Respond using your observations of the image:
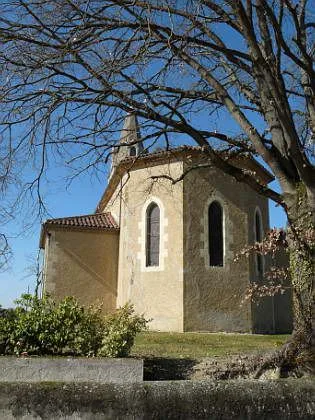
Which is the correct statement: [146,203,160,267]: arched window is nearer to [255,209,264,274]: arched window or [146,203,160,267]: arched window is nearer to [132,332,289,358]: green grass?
[255,209,264,274]: arched window

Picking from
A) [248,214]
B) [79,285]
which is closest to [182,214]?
[248,214]

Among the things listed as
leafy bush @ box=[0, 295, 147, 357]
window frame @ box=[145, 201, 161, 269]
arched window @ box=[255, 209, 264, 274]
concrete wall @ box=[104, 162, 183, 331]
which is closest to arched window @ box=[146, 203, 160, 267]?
window frame @ box=[145, 201, 161, 269]

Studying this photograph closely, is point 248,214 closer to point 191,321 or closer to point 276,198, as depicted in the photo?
point 191,321

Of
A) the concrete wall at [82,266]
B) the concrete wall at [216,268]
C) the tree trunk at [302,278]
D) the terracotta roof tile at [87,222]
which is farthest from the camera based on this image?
the terracotta roof tile at [87,222]

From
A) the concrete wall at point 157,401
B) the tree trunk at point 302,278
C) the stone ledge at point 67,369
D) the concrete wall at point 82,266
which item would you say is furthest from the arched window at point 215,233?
the concrete wall at point 157,401

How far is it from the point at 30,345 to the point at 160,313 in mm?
8670

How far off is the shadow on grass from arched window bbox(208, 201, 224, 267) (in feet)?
26.5

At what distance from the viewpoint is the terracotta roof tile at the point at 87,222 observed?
64.1 feet

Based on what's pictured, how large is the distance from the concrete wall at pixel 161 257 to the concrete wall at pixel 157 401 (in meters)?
12.5

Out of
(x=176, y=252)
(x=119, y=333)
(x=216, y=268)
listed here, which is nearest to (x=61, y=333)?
(x=119, y=333)

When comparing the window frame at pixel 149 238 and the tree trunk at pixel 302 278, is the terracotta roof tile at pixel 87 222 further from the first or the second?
the tree trunk at pixel 302 278

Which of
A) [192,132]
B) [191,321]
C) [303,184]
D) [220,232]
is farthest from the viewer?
[220,232]

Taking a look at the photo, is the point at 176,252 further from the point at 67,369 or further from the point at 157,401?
the point at 157,401

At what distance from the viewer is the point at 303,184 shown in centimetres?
782
